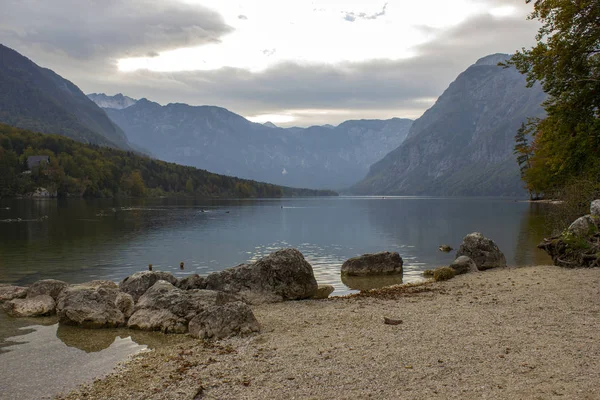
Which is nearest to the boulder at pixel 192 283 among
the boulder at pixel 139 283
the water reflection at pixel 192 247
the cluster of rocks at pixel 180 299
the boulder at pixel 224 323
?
the cluster of rocks at pixel 180 299

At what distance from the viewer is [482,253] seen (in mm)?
36312

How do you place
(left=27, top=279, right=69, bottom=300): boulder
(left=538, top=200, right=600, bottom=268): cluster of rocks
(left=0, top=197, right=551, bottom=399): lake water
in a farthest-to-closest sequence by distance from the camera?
(left=538, top=200, right=600, bottom=268): cluster of rocks → (left=27, top=279, right=69, bottom=300): boulder → (left=0, top=197, right=551, bottom=399): lake water

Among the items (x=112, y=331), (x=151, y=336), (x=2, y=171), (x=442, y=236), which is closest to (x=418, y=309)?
(x=151, y=336)

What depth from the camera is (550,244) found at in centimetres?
3328

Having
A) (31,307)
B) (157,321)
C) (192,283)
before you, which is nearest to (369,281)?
(192,283)

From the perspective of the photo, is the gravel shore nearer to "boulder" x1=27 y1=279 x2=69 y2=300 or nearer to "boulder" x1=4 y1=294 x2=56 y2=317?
"boulder" x1=4 y1=294 x2=56 y2=317

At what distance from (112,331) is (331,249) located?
37.2 metres

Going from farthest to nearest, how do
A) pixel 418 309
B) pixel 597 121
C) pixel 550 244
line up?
pixel 550 244, pixel 597 121, pixel 418 309

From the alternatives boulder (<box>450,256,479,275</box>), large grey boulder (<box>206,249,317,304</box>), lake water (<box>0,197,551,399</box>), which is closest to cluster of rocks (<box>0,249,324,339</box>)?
large grey boulder (<box>206,249,317,304</box>)

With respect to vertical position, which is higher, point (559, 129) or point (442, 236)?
point (559, 129)

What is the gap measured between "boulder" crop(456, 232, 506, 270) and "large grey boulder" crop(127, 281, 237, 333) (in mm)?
23669

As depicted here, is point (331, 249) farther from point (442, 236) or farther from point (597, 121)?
point (597, 121)

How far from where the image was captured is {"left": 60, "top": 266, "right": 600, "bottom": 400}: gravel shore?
1077 cm

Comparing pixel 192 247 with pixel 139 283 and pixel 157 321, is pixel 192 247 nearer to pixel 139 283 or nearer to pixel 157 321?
pixel 139 283
